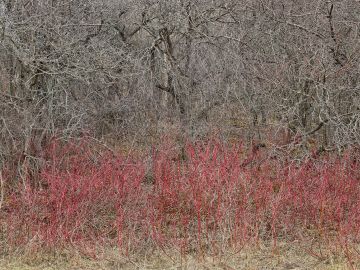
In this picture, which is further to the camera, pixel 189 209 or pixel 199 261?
pixel 189 209

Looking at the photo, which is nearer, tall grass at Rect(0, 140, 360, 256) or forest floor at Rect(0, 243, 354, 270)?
forest floor at Rect(0, 243, 354, 270)

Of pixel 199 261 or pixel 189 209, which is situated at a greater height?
pixel 189 209

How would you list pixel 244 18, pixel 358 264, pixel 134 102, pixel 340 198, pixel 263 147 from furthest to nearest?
pixel 134 102
pixel 244 18
pixel 263 147
pixel 340 198
pixel 358 264

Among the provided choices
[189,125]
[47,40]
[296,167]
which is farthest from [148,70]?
[296,167]

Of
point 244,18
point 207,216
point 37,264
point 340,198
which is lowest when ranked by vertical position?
point 37,264

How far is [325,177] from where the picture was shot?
24.2ft

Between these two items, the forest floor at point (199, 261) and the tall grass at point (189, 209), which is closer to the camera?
the forest floor at point (199, 261)

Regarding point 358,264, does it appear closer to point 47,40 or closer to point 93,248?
point 93,248

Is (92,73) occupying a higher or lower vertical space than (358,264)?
higher

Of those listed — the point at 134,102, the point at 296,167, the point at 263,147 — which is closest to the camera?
the point at 296,167

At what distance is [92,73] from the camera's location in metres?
10.1

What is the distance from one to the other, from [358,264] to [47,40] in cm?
554

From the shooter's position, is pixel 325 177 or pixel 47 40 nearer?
pixel 325 177

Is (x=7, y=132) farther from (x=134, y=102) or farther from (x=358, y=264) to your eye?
(x=358, y=264)
